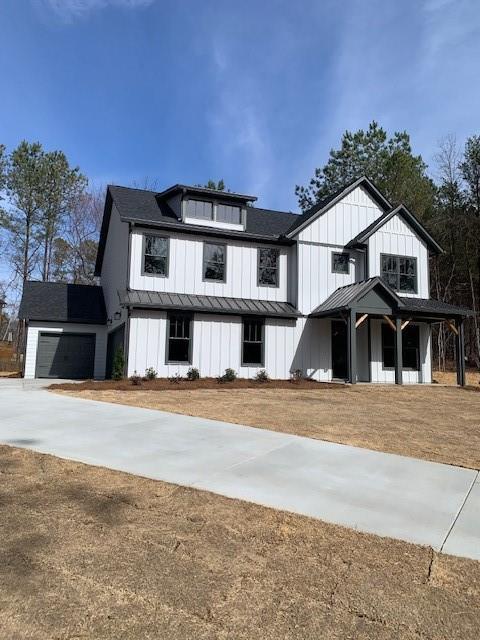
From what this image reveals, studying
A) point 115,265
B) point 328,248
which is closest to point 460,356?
point 328,248

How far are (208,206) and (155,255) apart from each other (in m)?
3.26

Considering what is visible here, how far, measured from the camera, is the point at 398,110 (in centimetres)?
1653

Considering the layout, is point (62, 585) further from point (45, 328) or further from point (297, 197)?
point (297, 197)

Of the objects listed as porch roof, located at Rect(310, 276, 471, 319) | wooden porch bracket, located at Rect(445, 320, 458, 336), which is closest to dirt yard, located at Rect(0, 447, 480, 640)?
porch roof, located at Rect(310, 276, 471, 319)

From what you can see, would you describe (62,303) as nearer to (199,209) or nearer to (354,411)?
(199,209)

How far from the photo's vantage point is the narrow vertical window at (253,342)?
60.5 ft

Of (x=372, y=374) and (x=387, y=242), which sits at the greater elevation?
(x=387, y=242)

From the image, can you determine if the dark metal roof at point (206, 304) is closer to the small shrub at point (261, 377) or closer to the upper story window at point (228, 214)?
the small shrub at point (261, 377)

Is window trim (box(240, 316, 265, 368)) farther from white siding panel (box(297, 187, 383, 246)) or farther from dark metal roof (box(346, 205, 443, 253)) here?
dark metal roof (box(346, 205, 443, 253))

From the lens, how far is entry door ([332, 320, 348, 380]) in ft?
65.2

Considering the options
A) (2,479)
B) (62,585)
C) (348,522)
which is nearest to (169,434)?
(2,479)

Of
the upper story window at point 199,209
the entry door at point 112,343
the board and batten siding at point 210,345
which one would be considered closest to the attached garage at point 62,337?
the entry door at point 112,343

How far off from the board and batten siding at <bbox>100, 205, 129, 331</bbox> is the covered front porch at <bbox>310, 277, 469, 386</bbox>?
7.84 metres

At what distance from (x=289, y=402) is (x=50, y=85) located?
459 inches
